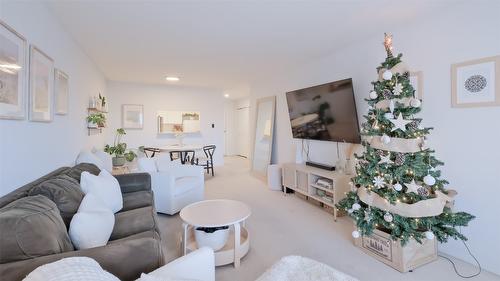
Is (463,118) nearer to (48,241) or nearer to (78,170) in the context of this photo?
(48,241)

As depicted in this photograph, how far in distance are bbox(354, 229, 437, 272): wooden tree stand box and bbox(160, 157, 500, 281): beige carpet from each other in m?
0.05

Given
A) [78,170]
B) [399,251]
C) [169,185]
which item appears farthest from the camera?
[169,185]

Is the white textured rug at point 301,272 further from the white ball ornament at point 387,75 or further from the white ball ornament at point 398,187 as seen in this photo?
the white ball ornament at point 387,75

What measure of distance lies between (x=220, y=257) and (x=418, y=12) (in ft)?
9.69

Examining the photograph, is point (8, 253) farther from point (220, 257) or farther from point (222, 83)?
point (222, 83)

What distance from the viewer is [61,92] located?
247 cm

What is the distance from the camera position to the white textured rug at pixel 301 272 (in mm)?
1661

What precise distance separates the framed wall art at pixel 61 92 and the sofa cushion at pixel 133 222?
4.19ft

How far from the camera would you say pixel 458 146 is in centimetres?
216

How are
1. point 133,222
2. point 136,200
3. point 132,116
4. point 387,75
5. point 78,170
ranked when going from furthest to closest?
point 132,116
point 136,200
point 78,170
point 387,75
point 133,222

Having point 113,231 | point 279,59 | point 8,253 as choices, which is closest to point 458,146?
point 279,59

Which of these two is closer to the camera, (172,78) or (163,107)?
(172,78)

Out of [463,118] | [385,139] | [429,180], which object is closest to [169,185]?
[385,139]

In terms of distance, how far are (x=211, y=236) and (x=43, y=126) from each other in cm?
171
